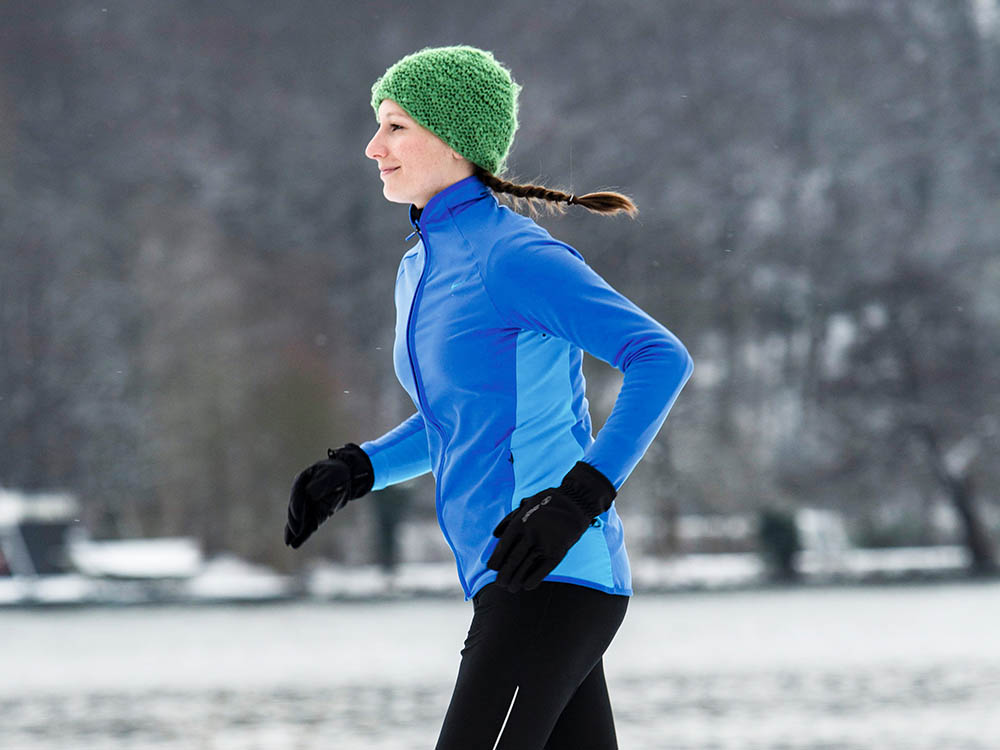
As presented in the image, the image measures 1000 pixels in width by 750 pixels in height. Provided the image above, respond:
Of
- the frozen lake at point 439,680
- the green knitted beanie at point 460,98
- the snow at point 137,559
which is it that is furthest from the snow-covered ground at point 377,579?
the green knitted beanie at point 460,98

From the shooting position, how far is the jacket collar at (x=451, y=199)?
182 centimetres

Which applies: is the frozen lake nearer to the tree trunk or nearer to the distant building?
the distant building

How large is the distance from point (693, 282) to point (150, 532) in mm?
11403

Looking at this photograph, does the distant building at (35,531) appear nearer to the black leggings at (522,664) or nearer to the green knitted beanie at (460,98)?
the green knitted beanie at (460,98)

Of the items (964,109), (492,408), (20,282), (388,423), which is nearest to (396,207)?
(388,423)

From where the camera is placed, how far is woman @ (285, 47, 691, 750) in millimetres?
1587

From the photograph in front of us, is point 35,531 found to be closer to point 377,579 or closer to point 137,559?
point 137,559

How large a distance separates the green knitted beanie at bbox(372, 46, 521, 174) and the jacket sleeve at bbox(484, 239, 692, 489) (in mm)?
250

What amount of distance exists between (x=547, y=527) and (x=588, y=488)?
0.06 metres

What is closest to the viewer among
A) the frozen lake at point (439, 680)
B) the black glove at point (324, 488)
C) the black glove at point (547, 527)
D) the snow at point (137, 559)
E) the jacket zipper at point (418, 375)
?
the black glove at point (547, 527)

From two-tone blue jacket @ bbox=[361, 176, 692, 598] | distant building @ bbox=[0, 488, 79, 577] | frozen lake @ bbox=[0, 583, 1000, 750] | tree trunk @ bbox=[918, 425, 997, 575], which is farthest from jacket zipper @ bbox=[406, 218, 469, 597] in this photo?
tree trunk @ bbox=[918, 425, 997, 575]

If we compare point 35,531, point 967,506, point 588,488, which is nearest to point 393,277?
point 35,531

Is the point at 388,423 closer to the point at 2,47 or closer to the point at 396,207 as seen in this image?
the point at 396,207

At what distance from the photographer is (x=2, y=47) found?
3491cm
